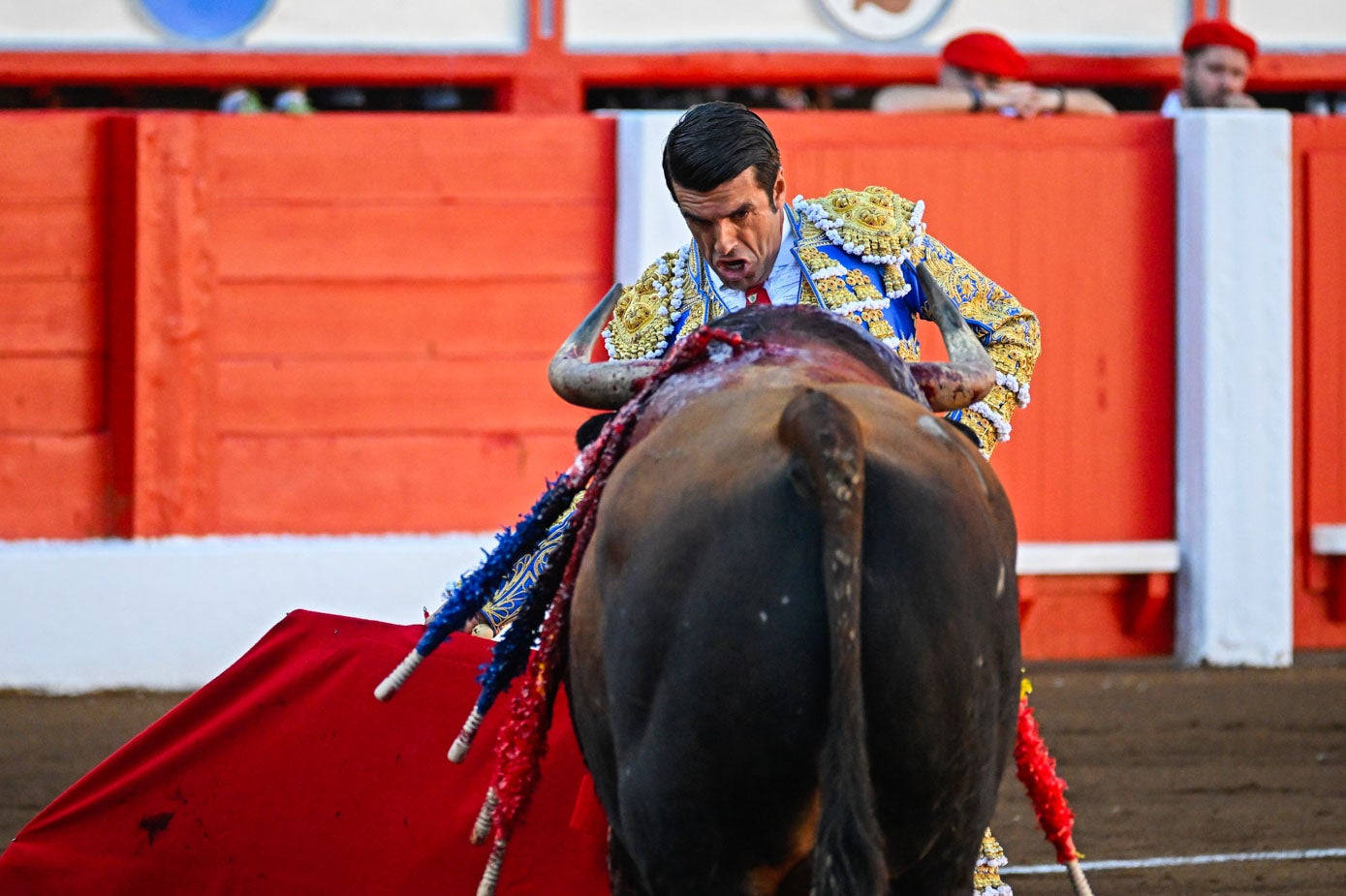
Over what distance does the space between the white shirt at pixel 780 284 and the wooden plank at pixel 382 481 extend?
3435mm

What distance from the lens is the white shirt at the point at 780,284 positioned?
8.77 feet

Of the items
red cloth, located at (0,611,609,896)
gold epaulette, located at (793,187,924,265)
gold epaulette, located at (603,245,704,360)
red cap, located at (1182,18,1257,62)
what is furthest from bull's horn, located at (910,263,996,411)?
red cap, located at (1182,18,1257,62)

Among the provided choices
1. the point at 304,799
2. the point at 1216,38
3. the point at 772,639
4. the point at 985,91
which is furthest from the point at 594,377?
the point at 1216,38

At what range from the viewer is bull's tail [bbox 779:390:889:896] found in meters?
1.61

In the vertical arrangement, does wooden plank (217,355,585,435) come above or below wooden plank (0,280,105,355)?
below

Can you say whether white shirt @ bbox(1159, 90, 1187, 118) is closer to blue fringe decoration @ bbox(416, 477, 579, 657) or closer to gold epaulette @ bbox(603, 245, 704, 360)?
gold epaulette @ bbox(603, 245, 704, 360)

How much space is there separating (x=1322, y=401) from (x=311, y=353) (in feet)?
12.1

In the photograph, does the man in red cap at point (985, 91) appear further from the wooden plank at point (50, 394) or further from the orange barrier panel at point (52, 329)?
the wooden plank at point (50, 394)

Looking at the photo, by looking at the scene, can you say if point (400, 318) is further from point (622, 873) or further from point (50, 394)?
point (622, 873)

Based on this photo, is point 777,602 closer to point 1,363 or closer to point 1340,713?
point 1340,713

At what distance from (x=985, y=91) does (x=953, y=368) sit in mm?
4451

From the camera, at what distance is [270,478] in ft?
20.1

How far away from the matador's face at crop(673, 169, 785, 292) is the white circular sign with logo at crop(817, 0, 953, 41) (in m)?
4.56

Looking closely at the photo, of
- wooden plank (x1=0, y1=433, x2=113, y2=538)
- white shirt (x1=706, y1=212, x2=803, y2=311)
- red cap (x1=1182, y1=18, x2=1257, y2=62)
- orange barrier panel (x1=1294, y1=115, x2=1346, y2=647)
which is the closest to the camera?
white shirt (x1=706, y1=212, x2=803, y2=311)
